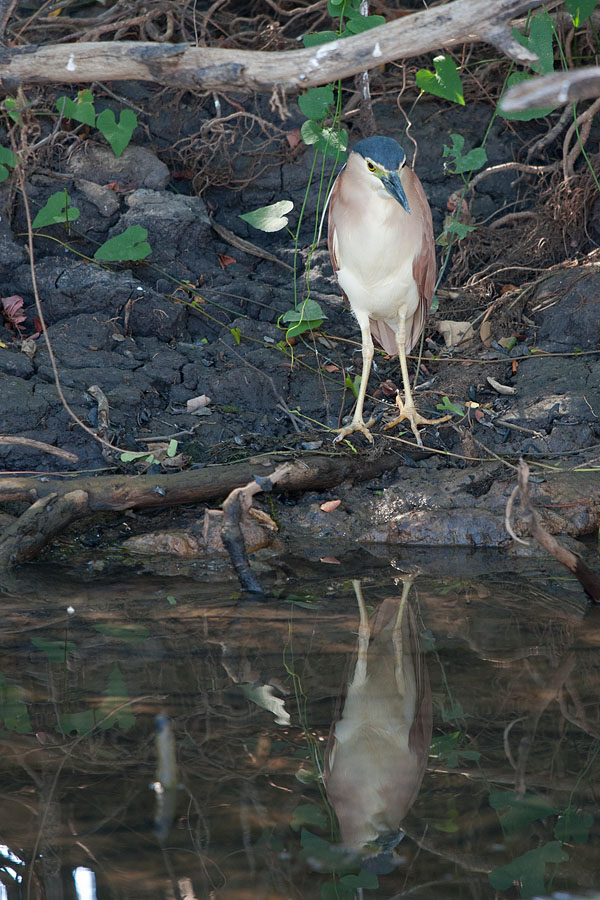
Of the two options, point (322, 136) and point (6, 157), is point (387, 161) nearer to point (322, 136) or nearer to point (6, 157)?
point (322, 136)

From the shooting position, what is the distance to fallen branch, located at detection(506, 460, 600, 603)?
2.32 meters

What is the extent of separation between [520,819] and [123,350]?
124 inches

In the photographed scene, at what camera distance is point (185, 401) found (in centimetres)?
421

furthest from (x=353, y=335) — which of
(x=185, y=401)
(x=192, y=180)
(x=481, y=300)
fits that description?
(x=192, y=180)

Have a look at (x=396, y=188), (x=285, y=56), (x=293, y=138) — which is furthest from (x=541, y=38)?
(x=293, y=138)

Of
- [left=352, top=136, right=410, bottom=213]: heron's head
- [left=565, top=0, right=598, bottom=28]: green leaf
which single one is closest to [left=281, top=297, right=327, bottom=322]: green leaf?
[left=352, top=136, right=410, bottom=213]: heron's head

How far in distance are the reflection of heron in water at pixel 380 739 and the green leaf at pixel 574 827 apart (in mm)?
304

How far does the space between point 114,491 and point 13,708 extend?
117 centimetres

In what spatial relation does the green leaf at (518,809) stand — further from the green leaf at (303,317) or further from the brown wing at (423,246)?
the green leaf at (303,317)

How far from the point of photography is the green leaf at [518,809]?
180 cm

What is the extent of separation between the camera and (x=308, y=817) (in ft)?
6.06

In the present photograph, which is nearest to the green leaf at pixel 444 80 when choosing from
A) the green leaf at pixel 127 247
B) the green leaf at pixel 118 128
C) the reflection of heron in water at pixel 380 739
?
the green leaf at pixel 127 247

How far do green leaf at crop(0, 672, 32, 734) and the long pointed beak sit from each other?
87.2 inches

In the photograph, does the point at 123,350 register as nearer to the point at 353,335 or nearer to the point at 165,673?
the point at 353,335
